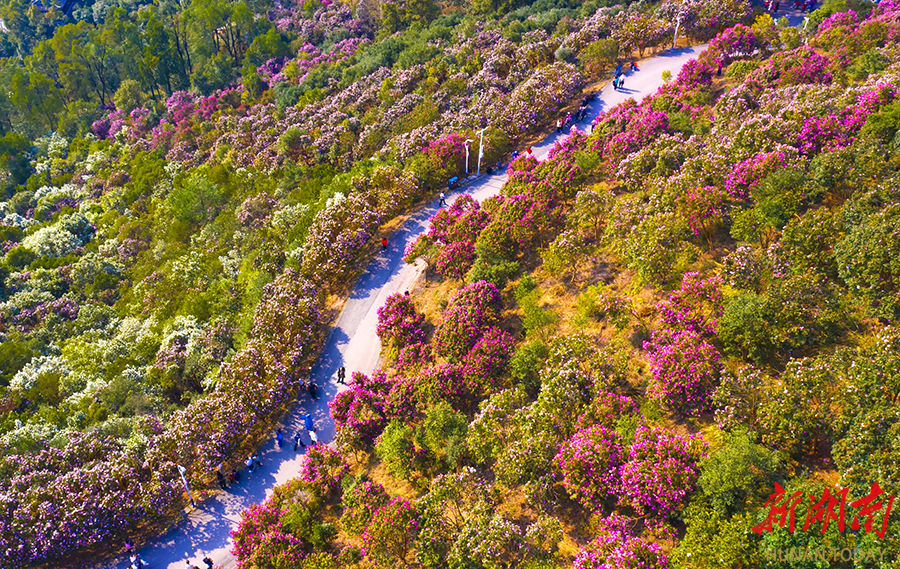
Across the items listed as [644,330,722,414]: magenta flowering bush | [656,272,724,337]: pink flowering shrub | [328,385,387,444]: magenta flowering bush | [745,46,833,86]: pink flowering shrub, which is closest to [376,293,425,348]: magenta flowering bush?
[328,385,387,444]: magenta flowering bush

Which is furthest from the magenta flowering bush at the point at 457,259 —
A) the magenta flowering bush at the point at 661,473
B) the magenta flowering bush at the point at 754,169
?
the magenta flowering bush at the point at 661,473

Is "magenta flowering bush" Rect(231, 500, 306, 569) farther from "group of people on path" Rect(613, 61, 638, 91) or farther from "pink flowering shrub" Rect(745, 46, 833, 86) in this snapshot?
"group of people on path" Rect(613, 61, 638, 91)

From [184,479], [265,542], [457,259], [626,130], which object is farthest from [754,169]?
[184,479]

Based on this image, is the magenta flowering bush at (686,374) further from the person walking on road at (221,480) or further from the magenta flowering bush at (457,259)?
the person walking on road at (221,480)

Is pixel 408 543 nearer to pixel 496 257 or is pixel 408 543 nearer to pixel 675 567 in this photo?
pixel 675 567

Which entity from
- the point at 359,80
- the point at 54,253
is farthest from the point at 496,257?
the point at 54,253

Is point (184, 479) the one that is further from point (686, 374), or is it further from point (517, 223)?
point (686, 374)
